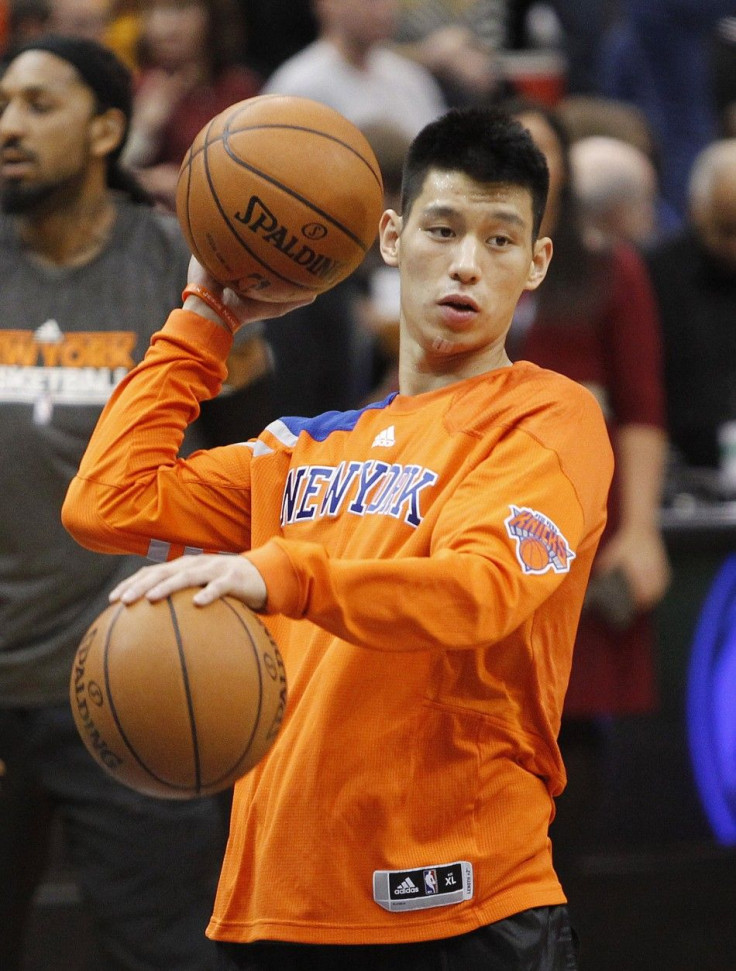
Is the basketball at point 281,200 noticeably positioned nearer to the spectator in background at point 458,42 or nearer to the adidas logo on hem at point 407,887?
the adidas logo on hem at point 407,887

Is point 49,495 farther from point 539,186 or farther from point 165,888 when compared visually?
point 539,186

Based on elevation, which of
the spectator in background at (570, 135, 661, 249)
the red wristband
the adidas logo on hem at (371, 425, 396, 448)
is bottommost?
the adidas logo on hem at (371, 425, 396, 448)

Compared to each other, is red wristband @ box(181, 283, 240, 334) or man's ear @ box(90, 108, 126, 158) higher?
man's ear @ box(90, 108, 126, 158)

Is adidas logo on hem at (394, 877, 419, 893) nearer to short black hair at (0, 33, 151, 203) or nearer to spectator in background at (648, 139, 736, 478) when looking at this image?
short black hair at (0, 33, 151, 203)

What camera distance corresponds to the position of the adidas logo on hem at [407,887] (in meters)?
2.56

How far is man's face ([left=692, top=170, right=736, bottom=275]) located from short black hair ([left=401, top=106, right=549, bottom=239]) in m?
3.05

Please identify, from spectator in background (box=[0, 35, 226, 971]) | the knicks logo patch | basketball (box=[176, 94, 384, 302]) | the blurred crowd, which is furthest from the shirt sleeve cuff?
the blurred crowd

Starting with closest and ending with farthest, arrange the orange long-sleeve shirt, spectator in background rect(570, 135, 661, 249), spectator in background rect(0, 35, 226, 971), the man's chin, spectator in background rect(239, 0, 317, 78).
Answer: the orange long-sleeve shirt < spectator in background rect(0, 35, 226, 971) < the man's chin < spectator in background rect(570, 135, 661, 249) < spectator in background rect(239, 0, 317, 78)

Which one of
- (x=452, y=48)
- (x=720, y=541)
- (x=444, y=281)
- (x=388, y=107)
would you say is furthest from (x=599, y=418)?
(x=452, y=48)

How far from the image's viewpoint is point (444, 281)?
2.68 meters

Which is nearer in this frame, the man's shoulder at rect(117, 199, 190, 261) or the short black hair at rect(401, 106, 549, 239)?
the short black hair at rect(401, 106, 549, 239)

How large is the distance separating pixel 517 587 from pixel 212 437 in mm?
1889

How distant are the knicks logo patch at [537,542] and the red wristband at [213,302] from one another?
764mm

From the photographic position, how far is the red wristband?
2.92 m
